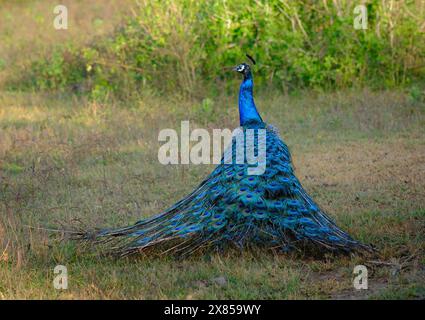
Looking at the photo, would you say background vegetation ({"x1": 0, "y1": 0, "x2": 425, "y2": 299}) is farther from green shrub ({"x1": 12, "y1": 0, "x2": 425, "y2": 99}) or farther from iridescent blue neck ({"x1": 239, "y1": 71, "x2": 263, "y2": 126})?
iridescent blue neck ({"x1": 239, "y1": 71, "x2": 263, "y2": 126})

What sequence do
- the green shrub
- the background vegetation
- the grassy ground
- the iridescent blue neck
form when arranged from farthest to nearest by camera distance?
1. the green shrub
2. the iridescent blue neck
3. the background vegetation
4. the grassy ground

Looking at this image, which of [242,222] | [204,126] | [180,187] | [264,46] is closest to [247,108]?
[242,222]

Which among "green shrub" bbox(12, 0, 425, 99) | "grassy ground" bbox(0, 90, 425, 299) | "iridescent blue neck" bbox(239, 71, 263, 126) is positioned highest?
"green shrub" bbox(12, 0, 425, 99)

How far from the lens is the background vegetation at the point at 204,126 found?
5367 millimetres

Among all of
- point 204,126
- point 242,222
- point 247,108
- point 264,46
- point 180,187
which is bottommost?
point 180,187

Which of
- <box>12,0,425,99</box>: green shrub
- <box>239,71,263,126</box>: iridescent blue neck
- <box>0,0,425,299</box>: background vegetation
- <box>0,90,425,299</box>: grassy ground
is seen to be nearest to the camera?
<box>0,90,425,299</box>: grassy ground

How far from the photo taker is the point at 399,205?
678cm

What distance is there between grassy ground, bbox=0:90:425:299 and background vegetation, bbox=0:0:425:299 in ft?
0.06

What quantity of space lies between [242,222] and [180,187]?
245 cm

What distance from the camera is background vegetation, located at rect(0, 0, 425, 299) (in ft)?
17.6

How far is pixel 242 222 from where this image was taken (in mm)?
5418

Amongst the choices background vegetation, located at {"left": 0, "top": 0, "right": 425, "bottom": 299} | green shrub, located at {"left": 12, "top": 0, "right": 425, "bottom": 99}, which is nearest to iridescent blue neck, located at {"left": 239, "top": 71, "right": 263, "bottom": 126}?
background vegetation, located at {"left": 0, "top": 0, "right": 425, "bottom": 299}

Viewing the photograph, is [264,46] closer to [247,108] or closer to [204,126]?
[204,126]
